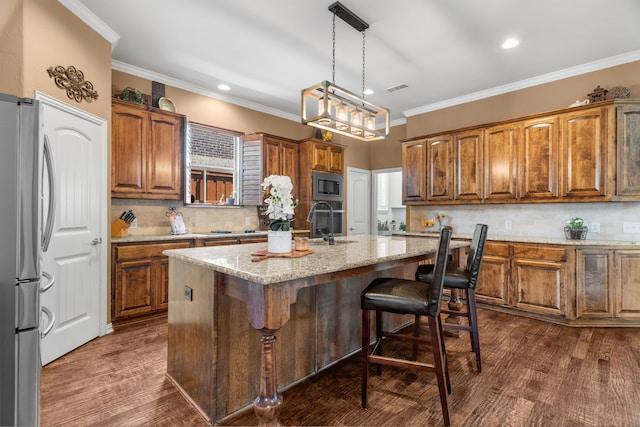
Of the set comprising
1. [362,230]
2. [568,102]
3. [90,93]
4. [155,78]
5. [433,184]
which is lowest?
[362,230]

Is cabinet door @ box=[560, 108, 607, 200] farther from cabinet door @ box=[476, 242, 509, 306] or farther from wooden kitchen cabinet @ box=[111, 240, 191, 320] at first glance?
wooden kitchen cabinet @ box=[111, 240, 191, 320]

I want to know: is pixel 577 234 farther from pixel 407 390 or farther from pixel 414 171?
pixel 407 390

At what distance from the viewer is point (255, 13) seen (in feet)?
9.25

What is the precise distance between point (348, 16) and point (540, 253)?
323cm

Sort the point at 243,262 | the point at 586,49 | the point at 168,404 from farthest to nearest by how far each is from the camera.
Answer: the point at 586,49, the point at 168,404, the point at 243,262

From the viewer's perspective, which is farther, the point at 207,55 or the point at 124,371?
the point at 207,55

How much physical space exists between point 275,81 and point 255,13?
148 centimetres

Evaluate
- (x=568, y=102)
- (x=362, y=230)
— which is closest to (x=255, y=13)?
(x=568, y=102)

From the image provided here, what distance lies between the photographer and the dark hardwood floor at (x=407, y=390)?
5.98 ft

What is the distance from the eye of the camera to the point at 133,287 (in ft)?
11.0

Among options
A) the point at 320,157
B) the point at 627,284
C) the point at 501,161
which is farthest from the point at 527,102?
the point at 320,157

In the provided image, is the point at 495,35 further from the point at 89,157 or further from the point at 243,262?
the point at 89,157

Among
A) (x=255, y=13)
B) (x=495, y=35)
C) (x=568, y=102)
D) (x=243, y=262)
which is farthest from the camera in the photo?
(x=568, y=102)

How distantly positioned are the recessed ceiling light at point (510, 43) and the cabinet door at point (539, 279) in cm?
221
